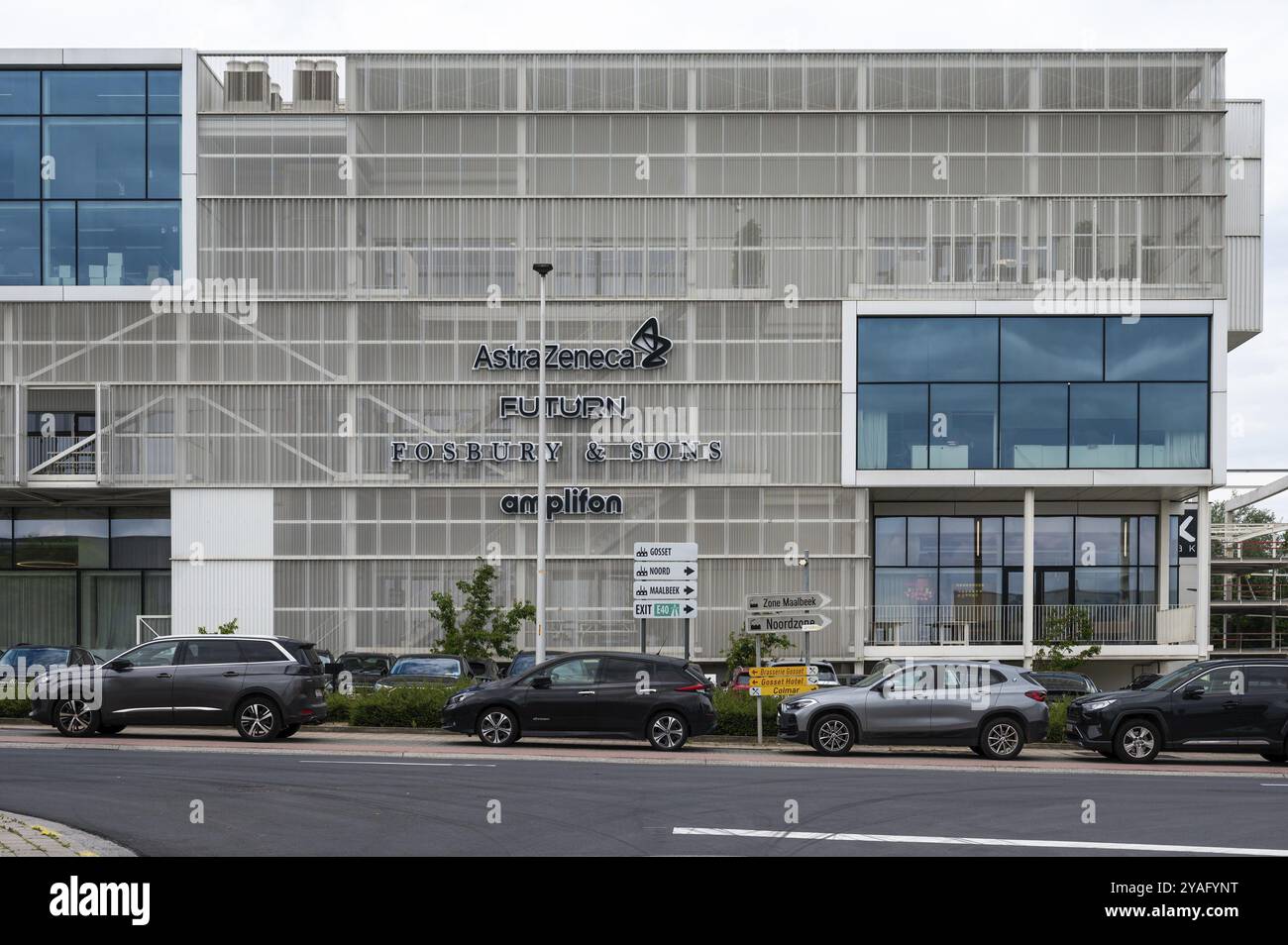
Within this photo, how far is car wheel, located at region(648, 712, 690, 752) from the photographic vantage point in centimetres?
2164

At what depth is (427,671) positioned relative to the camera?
28.5m

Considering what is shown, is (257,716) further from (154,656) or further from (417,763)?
(417,763)

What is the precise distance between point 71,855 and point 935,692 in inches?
542

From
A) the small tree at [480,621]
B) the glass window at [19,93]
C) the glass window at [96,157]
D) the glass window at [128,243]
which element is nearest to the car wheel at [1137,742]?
the small tree at [480,621]

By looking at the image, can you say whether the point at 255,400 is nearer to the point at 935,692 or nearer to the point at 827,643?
the point at 827,643

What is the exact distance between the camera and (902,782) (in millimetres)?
17188

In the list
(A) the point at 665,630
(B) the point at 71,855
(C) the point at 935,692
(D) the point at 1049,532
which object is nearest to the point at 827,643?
(A) the point at 665,630

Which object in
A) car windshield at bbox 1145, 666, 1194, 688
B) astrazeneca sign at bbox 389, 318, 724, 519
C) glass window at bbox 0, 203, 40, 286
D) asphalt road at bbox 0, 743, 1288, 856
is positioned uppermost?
glass window at bbox 0, 203, 40, 286

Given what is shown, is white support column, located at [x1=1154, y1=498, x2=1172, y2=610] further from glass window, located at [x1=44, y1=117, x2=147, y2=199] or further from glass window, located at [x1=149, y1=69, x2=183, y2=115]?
glass window, located at [x1=44, y1=117, x2=147, y2=199]

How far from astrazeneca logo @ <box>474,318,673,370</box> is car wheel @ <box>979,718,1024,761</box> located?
20.7 meters

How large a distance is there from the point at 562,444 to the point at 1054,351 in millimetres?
14083

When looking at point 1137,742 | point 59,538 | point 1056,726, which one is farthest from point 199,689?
point 59,538

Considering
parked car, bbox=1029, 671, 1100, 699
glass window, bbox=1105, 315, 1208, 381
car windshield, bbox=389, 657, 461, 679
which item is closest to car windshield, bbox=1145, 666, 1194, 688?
parked car, bbox=1029, 671, 1100, 699

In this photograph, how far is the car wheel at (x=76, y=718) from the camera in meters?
21.5
